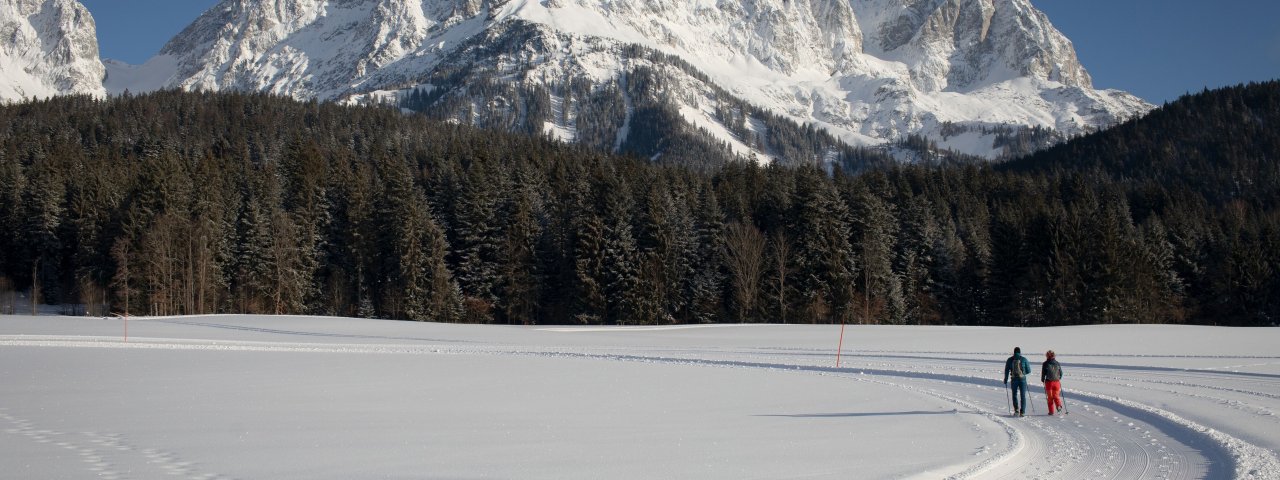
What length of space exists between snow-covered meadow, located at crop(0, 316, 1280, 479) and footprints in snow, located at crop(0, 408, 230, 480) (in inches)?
2.0

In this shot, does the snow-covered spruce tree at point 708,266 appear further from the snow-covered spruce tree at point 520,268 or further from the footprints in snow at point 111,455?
the footprints in snow at point 111,455

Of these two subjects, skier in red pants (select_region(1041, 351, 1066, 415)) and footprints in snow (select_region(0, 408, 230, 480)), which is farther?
skier in red pants (select_region(1041, 351, 1066, 415))

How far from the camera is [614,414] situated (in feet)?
50.0

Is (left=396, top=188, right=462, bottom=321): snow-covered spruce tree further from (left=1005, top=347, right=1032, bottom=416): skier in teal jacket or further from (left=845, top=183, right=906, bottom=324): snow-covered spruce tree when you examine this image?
(left=1005, top=347, right=1032, bottom=416): skier in teal jacket

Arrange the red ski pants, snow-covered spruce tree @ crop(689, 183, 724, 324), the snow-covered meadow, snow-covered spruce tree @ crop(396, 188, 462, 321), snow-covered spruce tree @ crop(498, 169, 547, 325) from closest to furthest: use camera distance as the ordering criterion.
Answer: the snow-covered meadow
the red ski pants
snow-covered spruce tree @ crop(396, 188, 462, 321)
snow-covered spruce tree @ crop(689, 183, 724, 324)
snow-covered spruce tree @ crop(498, 169, 547, 325)

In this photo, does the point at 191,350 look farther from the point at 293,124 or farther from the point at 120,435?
the point at 293,124

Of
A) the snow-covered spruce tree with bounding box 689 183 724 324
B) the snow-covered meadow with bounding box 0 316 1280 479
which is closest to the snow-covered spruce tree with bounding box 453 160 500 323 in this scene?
the snow-covered spruce tree with bounding box 689 183 724 324

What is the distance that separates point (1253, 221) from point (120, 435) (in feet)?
295

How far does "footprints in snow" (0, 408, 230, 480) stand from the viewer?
31.0ft

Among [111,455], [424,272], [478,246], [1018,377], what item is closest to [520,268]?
[478,246]

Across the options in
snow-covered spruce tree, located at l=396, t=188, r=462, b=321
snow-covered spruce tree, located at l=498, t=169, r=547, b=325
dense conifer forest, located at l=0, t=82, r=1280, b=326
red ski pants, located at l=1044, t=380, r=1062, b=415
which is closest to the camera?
red ski pants, located at l=1044, t=380, r=1062, b=415

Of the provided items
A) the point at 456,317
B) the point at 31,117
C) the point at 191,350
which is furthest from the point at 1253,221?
the point at 31,117

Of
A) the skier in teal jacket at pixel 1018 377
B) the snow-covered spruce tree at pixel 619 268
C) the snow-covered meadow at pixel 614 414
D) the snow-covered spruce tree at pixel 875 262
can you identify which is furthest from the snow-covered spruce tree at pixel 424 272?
the skier in teal jacket at pixel 1018 377

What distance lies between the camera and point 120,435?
12.0m
